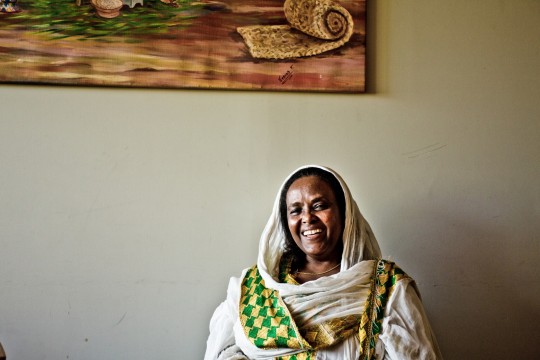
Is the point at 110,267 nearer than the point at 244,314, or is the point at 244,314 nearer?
the point at 244,314

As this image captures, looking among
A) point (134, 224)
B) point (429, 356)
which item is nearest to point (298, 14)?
point (134, 224)

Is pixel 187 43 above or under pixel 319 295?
above

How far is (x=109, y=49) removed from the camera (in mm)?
2174

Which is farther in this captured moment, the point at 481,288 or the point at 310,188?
the point at 481,288

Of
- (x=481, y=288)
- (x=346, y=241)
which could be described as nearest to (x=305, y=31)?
(x=346, y=241)

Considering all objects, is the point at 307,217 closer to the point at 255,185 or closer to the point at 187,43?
the point at 255,185

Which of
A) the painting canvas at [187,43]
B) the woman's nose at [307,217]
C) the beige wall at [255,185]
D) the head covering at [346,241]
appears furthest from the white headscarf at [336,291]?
the painting canvas at [187,43]

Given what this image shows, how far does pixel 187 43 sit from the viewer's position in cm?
221

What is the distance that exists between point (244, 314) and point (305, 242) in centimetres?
33

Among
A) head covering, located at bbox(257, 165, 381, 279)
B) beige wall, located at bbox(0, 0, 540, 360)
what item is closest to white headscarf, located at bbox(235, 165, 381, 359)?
head covering, located at bbox(257, 165, 381, 279)

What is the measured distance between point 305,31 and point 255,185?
671 millimetres

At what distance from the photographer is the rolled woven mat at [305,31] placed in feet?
7.34

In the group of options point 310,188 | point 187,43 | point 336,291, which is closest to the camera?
point 336,291

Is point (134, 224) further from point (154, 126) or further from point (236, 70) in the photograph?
point (236, 70)
